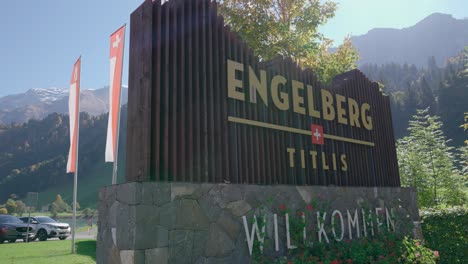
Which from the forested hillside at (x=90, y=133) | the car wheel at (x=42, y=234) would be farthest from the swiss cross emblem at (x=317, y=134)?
the forested hillside at (x=90, y=133)

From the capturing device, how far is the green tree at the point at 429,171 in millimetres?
27031

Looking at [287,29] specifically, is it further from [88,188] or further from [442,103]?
[88,188]

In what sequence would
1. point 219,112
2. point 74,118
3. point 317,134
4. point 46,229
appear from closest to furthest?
point 219,112
point 317,134
point 74,118
point 46,229

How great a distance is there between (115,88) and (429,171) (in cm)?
2793

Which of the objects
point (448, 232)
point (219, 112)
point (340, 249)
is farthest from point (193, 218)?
point (448, 232)

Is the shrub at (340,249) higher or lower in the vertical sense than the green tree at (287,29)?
lower

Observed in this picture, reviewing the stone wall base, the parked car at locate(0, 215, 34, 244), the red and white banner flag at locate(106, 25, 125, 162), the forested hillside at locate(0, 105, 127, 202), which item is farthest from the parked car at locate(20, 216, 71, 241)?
the forested hillside at locate(0, 105, 127, 202)

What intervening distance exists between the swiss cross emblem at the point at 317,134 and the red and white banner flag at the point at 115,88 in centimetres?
627

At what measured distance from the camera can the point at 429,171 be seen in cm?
3095

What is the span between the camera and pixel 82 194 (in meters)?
127

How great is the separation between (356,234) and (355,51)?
42.7 feet

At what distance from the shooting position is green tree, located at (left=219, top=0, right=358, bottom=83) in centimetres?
1684

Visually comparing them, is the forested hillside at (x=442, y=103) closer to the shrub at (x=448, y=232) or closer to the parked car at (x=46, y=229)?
the parked car at (x=46, y=229)

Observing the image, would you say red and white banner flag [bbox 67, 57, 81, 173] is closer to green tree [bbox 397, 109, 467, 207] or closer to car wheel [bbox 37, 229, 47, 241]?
Result: car wheel [bbox 37, 229, 47, 241]
